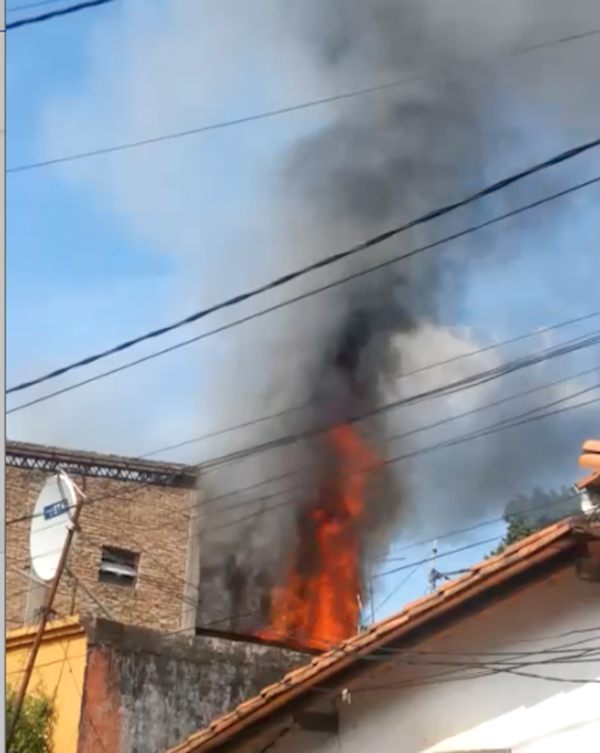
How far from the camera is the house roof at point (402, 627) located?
5.39 metres

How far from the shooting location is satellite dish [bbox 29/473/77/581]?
30.1ft

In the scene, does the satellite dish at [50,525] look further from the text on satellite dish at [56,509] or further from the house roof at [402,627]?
the house roof at [402,627]

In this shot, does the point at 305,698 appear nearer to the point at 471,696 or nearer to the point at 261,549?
the point at 471,696

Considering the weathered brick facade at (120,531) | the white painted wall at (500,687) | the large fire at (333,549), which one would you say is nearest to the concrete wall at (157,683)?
the weathered brick facade at (120,531)

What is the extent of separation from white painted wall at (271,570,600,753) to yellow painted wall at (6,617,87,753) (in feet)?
10.6

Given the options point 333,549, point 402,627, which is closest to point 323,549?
point 333,549

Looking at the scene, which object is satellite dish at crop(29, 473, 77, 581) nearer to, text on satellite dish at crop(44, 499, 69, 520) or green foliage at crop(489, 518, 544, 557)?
text on satellite dish at crop(44, 499, 69, 520)

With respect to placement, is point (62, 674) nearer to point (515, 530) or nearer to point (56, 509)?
point (56, 509)

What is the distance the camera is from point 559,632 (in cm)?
551

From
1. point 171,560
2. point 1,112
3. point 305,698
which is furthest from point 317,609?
point 1,112

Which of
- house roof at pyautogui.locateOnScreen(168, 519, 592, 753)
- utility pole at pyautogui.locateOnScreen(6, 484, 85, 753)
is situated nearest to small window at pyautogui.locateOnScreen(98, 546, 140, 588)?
utility pole at pyautogui.locateOnScreen(6, 484, 85, 753)

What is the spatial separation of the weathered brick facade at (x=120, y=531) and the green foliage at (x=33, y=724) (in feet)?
6.13

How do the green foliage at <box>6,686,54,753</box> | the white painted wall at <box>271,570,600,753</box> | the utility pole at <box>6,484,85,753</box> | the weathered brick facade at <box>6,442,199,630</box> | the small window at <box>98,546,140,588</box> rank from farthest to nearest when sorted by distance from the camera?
the small window at <box>98,546,140,588</box>, the weathered brick facade at <box>6,442,199,630</box>, the green foliage at <box>6,686,54,753</box>, the utility pole at <box>6,484,85,753</box>, the white painted wall at <box>271,570,600,753</box>

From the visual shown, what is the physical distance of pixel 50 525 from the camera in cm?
953
